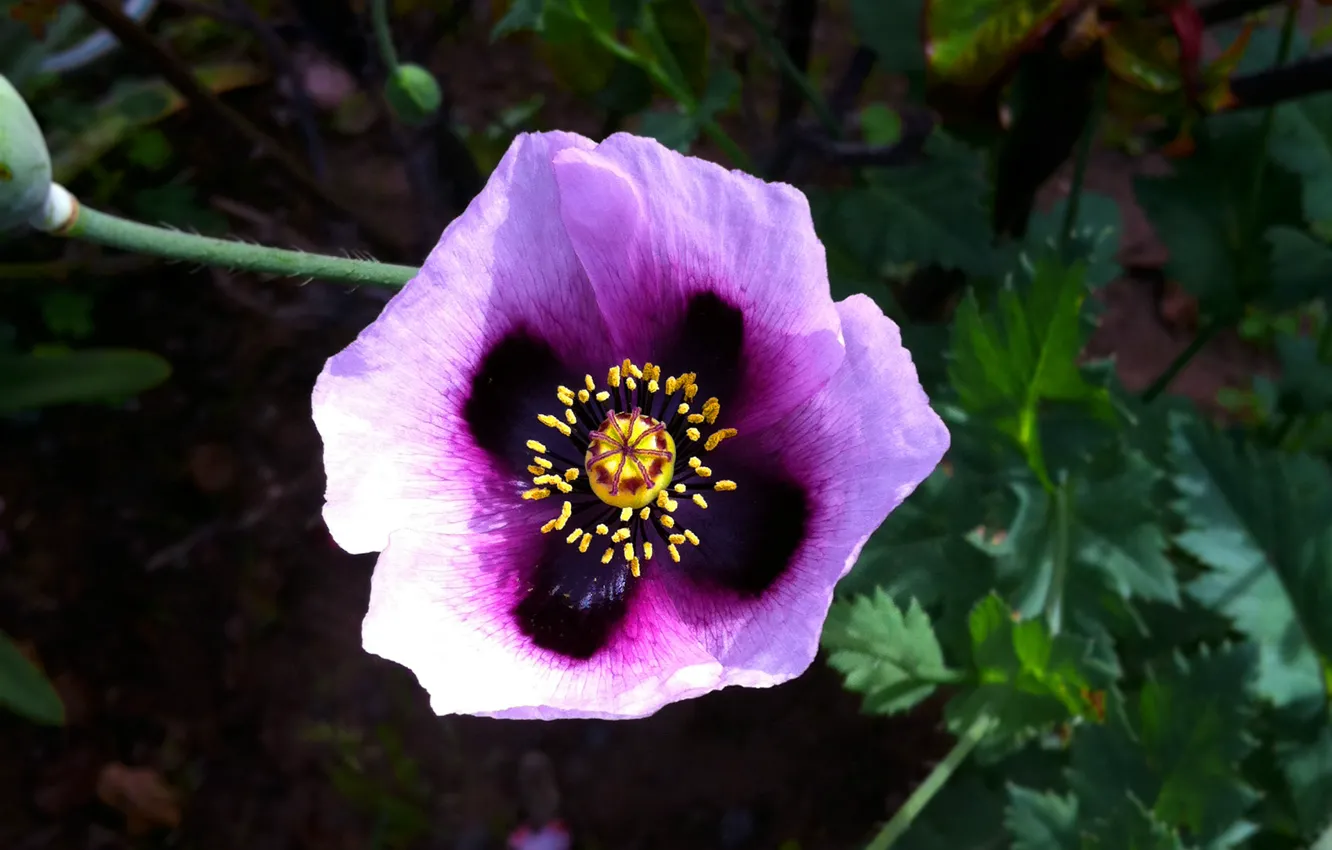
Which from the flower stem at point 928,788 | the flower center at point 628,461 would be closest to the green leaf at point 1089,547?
the flower stem at point 928,788

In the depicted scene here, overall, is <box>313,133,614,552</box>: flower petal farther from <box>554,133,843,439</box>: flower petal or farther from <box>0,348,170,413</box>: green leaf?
<box>0,348,170,413</box>: green leaf

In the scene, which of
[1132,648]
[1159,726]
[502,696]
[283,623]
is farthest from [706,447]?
[283,623]

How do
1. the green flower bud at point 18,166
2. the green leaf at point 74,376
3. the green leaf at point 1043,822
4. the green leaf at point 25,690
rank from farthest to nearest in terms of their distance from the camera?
the green leaf at point 74,376, the green leaf at point 25,690, the green leaf at point 1043,822, the green flower bud at point 18,166

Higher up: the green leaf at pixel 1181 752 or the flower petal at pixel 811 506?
the flower petal at pixel 811 506

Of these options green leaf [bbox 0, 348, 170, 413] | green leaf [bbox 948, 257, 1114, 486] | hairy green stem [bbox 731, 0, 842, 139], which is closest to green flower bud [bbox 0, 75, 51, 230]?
hairy green stem [bbox 731, 0, 842, 139]

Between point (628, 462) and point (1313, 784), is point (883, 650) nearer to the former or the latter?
point (628, 462)

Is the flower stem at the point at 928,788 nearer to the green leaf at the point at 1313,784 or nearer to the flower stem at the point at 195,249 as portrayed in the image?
the green leaf at the point at 1313,784

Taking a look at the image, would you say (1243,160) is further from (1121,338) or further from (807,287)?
(807,287)
